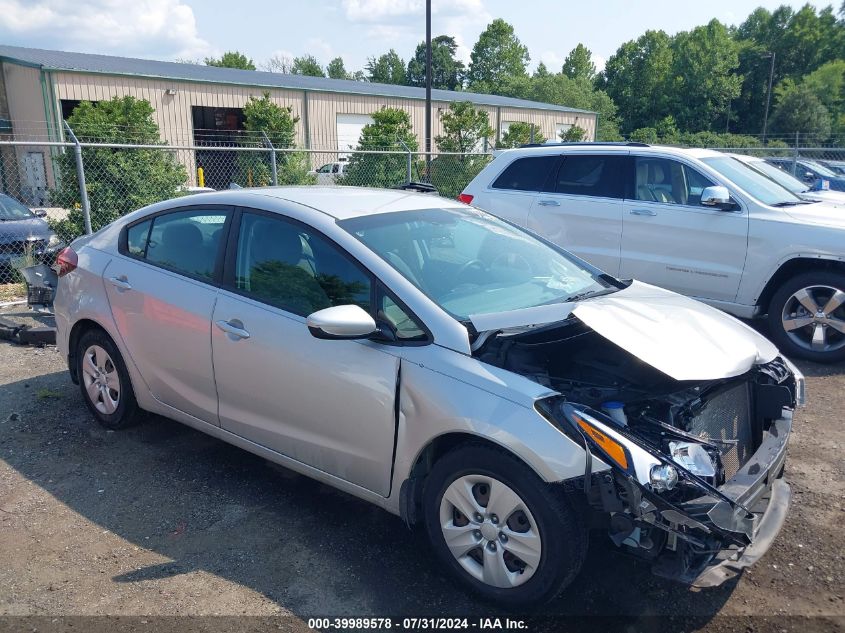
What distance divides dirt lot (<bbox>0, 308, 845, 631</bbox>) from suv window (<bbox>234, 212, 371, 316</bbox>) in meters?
1.17

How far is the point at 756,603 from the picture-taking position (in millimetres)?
2979

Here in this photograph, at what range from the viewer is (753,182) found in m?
6.78

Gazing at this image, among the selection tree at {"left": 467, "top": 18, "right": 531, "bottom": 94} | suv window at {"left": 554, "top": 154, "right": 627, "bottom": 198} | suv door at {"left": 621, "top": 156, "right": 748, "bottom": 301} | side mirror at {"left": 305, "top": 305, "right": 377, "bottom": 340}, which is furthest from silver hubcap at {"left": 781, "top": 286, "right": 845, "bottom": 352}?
tree at {"left": 467, "top": 18, "right": 531, "bottom": 94}

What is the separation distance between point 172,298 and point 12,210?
325 inches

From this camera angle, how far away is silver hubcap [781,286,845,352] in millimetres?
6066

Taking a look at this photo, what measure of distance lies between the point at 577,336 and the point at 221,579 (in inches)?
77.9

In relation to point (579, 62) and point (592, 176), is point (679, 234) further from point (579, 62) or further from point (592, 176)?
point (579, 62)

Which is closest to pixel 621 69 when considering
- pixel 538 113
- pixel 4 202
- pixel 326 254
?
pixel 538 113

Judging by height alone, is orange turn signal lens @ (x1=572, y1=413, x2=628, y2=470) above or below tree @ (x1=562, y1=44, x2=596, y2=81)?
below

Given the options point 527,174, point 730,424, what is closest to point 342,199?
point 730,424

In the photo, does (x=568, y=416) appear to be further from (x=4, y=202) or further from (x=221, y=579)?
→ (x=4, y=202)

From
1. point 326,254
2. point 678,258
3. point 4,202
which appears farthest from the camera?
point 4,202

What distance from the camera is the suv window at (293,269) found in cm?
337

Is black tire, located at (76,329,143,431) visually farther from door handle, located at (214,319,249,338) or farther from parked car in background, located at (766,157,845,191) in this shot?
parked car in background, located at (766,157,845,191)
